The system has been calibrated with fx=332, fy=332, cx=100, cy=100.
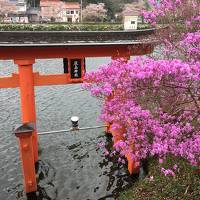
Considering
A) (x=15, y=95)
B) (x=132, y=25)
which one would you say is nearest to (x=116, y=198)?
(x=15, y=95)

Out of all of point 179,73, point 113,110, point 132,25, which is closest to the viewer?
point 179,73

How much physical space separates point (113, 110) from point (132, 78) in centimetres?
185

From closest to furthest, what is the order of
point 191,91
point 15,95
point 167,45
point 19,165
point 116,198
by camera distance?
point 191,91 → point 116,198 → point 167,45 → point 19,165 → point 15,95

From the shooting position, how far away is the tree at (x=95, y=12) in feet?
213

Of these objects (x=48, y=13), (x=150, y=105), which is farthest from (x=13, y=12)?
(x=150, y=105)

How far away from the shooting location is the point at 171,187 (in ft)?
39.3

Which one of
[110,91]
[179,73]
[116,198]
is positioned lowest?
[116,198]

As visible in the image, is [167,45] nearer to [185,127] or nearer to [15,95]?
[185,127]

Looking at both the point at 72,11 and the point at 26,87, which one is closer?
the point at 26,87

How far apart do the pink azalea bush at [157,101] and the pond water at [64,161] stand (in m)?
5.29

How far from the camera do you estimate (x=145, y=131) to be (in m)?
9.11

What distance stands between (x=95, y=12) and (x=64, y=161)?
52028mm

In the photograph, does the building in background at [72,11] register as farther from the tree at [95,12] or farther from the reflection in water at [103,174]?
the reflection in water at [103,174]

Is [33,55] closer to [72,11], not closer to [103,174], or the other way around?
[103,174]
